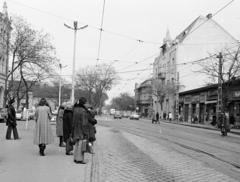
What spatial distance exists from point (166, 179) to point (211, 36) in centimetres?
6373

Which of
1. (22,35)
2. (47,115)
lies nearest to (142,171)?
(47,115)

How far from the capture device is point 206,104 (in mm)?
56406

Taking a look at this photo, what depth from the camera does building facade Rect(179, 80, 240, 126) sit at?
151 feet

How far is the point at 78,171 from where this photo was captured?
29.0 feet

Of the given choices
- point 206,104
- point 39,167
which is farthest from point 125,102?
point 39,167

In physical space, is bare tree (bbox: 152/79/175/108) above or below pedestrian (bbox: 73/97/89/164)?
above

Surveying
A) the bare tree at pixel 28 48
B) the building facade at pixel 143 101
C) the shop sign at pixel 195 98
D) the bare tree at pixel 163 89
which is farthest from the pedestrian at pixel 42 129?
the building facade at pixel 143 101

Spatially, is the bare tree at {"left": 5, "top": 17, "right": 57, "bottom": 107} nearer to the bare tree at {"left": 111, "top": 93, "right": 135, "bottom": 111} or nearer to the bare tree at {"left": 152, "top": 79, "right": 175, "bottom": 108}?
the bare tree at {"left": 152, "top": 79, "right": 175, "bottom": 108}

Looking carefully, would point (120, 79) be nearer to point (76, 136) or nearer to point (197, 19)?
point (197, 19)

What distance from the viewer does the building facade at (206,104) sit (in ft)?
151

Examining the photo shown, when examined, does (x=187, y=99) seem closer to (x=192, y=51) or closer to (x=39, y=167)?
(x=192, y=51)

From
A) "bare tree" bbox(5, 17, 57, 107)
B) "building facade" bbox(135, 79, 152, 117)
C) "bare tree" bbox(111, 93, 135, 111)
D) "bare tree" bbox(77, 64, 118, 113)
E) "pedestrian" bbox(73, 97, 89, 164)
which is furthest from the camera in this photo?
"bare tree" bbox(111, 93, 135, 111)

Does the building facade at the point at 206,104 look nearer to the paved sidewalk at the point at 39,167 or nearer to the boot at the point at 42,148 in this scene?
the paved sidewalk at the point at 39,167

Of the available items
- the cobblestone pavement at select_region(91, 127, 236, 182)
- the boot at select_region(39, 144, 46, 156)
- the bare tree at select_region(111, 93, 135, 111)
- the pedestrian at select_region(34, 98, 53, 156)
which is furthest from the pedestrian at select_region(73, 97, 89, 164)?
the bare tree at select_region(111, 93, 135, 111)
